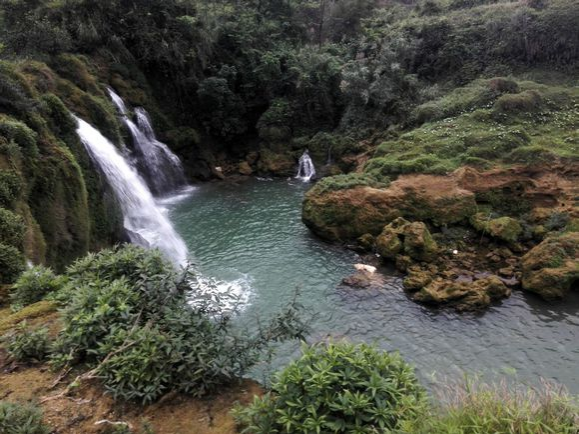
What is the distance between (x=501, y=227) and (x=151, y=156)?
18.5 metres

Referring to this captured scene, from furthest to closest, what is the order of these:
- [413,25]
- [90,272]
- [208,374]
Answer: [413,25] < [90,272] < [208,374]

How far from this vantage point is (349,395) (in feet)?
14.0

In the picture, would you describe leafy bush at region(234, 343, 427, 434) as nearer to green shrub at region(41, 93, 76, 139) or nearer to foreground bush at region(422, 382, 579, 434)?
foreground bush at region(422, 382, 579, 434)

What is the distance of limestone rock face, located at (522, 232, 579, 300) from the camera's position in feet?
44.2

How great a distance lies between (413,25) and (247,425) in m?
35.4

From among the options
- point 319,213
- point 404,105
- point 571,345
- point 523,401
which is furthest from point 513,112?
point 523,401

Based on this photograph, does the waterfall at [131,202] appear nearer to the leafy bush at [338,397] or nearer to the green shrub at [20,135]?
the green shrub at [20,135]

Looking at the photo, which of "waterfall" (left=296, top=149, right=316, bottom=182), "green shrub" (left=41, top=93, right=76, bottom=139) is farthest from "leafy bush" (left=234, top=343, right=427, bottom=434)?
"waterfall" (left=296, top=149, right=316, bottom=182)

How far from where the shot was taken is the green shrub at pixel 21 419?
4.37m

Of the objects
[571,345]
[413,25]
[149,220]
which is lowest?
[571,345]

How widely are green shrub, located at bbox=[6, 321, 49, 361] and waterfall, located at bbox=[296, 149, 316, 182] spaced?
73.4ft

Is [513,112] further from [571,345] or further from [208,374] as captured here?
[208,374]

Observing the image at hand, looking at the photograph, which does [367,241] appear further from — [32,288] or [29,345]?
[29,345]

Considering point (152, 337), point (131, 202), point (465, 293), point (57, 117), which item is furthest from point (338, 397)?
point (131, 202)
